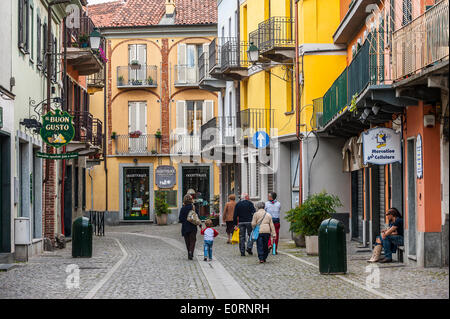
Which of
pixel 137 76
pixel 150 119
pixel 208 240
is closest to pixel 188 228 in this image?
pixel 208 240

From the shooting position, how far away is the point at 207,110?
5244 cm

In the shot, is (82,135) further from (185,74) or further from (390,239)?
(185,74)

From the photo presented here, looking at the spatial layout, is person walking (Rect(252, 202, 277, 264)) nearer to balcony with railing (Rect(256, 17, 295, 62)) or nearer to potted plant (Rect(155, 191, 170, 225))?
balcony with railing (Rect(256, 17, 295, 62))

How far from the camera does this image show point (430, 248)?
18.2 m

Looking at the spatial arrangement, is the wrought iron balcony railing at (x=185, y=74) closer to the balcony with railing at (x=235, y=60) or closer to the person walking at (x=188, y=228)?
the balcony with railing at (x=235, y=60)

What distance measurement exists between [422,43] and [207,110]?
3631 centimetres

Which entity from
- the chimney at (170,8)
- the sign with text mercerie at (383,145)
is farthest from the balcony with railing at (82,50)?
the chimney at (170,8)

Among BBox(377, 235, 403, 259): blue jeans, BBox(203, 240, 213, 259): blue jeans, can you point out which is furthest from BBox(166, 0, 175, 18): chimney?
BBox(377, 235, 403, 259): blue jeans

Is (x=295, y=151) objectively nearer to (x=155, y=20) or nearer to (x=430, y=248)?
(x=430, y=248)

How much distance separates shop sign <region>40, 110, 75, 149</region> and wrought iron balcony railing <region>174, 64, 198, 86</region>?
28.7 metres

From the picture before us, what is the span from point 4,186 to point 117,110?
3097 cm

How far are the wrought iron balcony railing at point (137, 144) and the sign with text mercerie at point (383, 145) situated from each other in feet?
109

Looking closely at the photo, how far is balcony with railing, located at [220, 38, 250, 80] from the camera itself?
3825 centimetres

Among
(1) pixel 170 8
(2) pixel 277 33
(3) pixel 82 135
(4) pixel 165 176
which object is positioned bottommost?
(4) pixel 165 176
